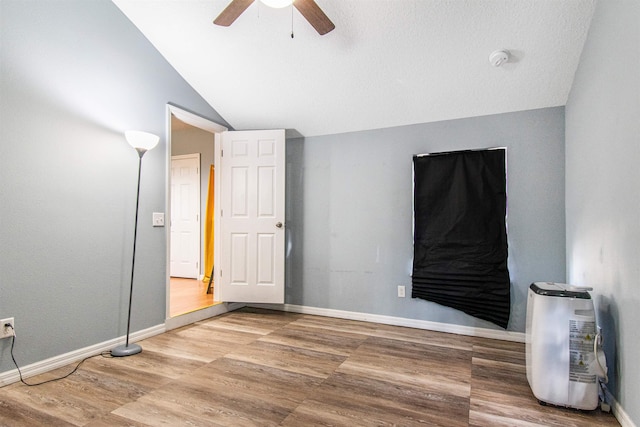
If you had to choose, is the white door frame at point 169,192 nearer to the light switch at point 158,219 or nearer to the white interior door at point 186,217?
the light switch at point 158,219

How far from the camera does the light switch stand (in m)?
3.15

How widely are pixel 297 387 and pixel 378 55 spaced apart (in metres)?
2.58

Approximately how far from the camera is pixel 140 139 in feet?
8.83

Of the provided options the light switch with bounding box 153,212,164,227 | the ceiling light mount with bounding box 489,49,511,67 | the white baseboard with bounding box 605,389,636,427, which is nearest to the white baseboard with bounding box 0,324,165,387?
the light switch with bounding box 153,212,164,227

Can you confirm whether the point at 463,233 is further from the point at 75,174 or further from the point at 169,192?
the point at 75,174

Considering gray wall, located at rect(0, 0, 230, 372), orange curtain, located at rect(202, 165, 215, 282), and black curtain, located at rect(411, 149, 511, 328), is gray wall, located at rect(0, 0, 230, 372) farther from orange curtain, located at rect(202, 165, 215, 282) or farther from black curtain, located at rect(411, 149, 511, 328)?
black curtain, located at rect(411, 149, 511, 328)

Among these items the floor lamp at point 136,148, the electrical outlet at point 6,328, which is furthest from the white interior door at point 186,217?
the electrical outlet at point 6,328

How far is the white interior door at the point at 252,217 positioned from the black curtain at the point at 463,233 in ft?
4.95

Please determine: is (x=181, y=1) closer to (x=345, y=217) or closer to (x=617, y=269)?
(x=345, y=217)

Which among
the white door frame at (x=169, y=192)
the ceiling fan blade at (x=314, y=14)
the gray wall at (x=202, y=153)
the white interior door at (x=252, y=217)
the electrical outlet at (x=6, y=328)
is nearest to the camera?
the ceiling fan blade at (x=314, y=14)

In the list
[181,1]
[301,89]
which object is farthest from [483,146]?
[181,1]

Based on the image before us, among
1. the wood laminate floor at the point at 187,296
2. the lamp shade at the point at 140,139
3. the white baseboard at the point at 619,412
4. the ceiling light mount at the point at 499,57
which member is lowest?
the white baseboard at the point at 619,412

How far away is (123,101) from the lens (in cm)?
290

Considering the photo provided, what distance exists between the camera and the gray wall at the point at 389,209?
2998 mm
